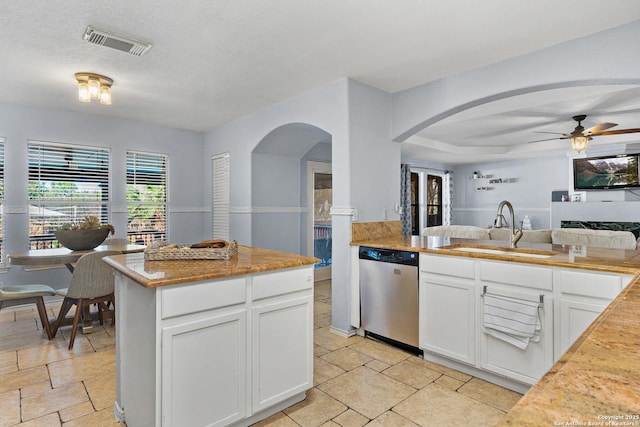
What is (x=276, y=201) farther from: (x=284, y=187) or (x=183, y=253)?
(x=183, y=253)

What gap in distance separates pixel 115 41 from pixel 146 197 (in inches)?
122

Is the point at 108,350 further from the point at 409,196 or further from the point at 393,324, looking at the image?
the point at 409,196

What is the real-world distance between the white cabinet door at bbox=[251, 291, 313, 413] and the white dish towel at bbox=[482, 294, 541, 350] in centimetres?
127

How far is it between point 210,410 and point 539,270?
2.13 m

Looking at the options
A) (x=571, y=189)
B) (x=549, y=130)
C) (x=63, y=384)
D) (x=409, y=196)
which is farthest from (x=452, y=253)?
(x=571, y=189)

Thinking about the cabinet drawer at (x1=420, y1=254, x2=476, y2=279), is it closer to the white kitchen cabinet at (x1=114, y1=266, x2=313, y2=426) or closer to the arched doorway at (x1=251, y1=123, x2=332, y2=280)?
the white kitchen cabinet at (x1=114, y1=266, x2=313, y2=426)

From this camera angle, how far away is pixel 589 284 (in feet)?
6.95

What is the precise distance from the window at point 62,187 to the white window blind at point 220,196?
4.78ft

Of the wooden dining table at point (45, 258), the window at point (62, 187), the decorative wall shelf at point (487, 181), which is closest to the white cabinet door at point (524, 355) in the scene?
the wooden dining table at point (45, 258)

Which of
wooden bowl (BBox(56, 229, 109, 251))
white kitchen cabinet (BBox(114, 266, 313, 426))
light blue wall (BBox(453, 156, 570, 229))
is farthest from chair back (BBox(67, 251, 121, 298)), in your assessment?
light blue wall (BBox(453, 156, 570, 229))

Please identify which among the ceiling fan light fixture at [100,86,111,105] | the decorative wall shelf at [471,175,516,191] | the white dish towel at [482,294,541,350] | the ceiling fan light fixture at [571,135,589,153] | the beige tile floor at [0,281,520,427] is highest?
the ceiling fan light fixture at [100,86,111,105]

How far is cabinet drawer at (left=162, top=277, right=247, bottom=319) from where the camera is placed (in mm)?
1666

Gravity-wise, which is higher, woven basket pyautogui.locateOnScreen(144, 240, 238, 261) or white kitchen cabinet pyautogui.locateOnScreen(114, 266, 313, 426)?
woven basket pyautogui.locateOnScreen(144, 240, 238, 261)

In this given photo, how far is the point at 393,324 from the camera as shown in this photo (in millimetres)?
3166
